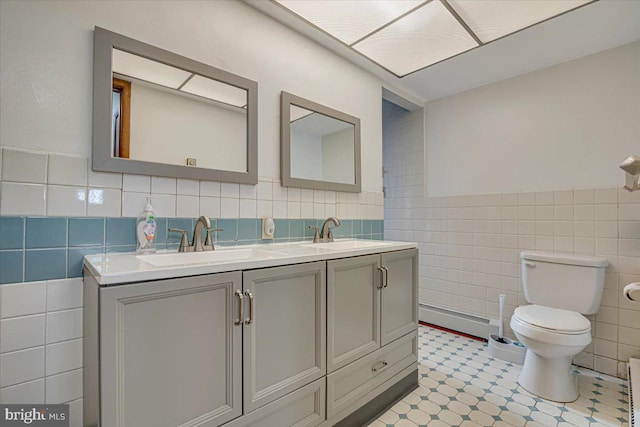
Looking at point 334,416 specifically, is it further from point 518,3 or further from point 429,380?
point 518,3

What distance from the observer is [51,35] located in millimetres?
1117

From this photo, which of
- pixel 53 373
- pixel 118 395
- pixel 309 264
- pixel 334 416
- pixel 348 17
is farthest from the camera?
pixel 348 17

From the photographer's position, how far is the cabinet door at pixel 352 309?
1.36 m

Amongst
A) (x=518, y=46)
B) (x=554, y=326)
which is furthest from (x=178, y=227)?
(x=518, y=46)

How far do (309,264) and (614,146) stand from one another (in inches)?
94.0

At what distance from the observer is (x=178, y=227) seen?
141cm

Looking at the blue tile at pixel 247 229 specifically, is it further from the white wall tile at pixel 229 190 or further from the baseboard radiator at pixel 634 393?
the baseboard radiator at pixel 634 393

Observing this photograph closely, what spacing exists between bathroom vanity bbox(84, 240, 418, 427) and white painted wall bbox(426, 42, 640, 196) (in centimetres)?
158

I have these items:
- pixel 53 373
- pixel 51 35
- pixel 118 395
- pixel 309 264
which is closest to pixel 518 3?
pixel 309 264

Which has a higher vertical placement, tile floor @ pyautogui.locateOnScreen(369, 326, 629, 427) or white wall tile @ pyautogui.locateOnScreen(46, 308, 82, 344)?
white wall tile @ pyautogui.locateOnScreen(46, 308, 82, 344)

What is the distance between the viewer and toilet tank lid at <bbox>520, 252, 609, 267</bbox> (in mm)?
2004

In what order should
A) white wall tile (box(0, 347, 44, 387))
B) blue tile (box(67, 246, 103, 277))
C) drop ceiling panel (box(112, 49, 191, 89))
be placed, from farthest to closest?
drop ceiling panel (box(112, 49, 191, 89)) → blue tile (box(67, 246, 103, 277)) → white wall tile (box(0, 347, 44, 387))

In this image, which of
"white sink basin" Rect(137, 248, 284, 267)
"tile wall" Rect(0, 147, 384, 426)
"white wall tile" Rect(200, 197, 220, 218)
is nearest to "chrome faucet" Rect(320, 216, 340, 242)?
"white sink basin" Rect(137, 248, 284, 267)

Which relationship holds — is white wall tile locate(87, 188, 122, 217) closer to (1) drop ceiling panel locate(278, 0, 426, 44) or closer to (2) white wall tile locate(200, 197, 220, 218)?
(2) white wall tile locate(200, 197, 220, 218)
